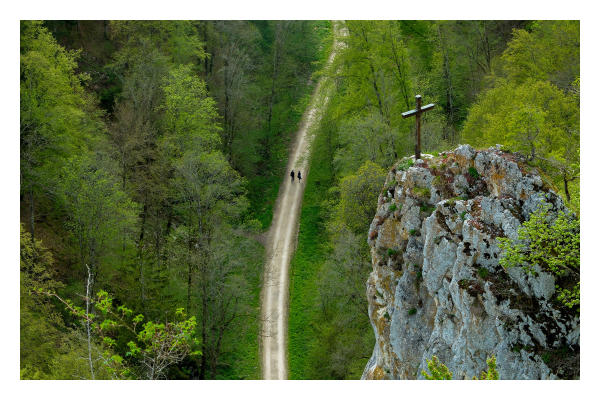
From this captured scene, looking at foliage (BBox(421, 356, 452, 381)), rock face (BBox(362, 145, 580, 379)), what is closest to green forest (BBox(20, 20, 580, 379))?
rock face (BBox(362, 145, 580, 379))

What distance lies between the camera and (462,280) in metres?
14.4

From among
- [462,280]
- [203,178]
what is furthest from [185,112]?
[462,280]

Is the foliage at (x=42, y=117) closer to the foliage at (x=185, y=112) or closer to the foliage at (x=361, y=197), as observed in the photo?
the foliage at (x=185, y=112)

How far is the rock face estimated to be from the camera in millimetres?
13125

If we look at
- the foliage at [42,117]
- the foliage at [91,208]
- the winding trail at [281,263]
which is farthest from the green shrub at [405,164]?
the foliage at [42,117]

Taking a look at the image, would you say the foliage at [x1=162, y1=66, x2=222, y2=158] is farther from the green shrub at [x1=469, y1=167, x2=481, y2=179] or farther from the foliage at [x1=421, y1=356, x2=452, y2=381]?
the foliage at [x1=421, y1=356, x2=452, y2=381]

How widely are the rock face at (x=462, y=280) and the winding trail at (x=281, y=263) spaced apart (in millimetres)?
12029

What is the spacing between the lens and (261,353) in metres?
30.2

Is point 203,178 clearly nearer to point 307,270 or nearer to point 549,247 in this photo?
point 307,270

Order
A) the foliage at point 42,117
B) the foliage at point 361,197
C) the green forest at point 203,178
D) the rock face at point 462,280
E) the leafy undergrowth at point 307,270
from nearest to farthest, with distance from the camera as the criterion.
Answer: the rock face at point 462,280
the green forest at point 203,178
the foliage at point 42,117
the foliage at point 361,197
the leafy undergrowth at point 307,270

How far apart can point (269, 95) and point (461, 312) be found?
119 ft

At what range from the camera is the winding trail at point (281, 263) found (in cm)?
3008

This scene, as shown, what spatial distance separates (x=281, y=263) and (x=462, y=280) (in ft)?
70.5
